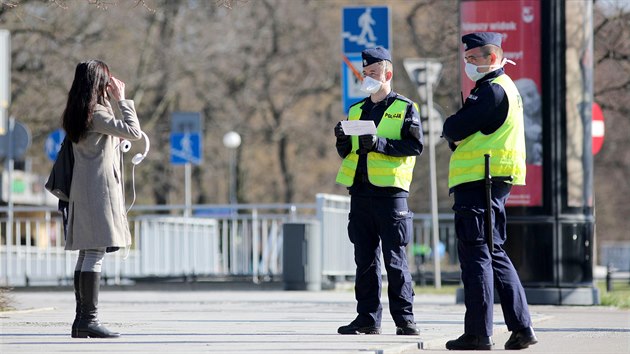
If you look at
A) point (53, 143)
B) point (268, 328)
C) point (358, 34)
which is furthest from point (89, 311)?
point (53, 143)

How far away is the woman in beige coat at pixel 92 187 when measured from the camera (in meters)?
9.72

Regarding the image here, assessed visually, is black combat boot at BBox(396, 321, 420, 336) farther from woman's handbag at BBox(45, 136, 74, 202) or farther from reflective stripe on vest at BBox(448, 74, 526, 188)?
woman's handbag at BBox(45, 136, 74, 202)

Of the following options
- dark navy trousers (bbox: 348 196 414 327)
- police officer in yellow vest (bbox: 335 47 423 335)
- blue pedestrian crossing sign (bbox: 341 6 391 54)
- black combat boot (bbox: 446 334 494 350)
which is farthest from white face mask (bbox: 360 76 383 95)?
blue pedestrian crossing sign (bbox: 341 6 391 54)

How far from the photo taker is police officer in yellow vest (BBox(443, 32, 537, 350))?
9367 millimetres

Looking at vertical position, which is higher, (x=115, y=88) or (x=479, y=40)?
(x=479, y=40)

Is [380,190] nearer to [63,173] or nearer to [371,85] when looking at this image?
[371,85]

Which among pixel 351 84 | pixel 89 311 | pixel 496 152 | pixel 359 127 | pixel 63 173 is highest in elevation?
pixel 351 84

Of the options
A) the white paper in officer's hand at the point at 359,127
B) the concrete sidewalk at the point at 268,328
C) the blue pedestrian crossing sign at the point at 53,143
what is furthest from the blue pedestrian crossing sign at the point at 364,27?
the blue pedestrian crossing sign at the point at 53,143

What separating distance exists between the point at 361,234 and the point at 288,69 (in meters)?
33.4

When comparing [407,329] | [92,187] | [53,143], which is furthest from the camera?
[53,143]

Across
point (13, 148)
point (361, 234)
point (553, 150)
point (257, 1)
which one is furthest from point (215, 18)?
point (361, 234)

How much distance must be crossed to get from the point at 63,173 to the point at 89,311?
3.01 feet

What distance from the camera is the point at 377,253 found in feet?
34.1

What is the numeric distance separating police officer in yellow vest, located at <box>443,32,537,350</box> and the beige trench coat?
2133 mm
